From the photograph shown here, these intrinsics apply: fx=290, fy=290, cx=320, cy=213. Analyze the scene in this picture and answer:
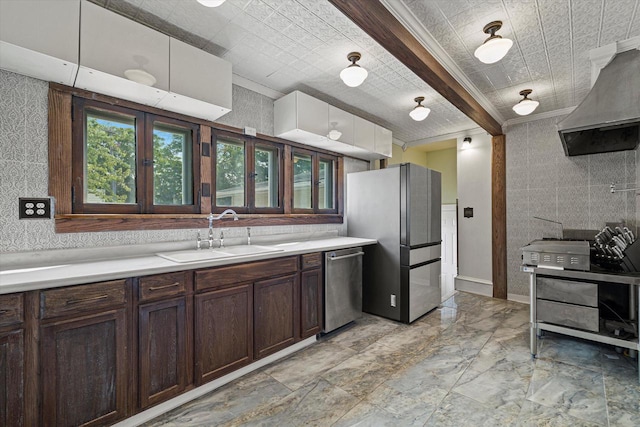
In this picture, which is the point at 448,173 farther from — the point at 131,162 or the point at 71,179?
the point at 71,179

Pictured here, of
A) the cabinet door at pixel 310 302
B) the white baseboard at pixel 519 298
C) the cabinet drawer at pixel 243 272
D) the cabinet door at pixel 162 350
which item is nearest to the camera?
the cabinet door at pixel 162 350

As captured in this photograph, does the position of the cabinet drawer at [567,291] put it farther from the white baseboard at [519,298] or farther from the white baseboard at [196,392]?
the white baseboard at [196,392]

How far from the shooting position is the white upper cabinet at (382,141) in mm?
4016

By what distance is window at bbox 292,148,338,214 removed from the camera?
11.9ft

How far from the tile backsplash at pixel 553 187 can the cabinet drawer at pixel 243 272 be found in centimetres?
347

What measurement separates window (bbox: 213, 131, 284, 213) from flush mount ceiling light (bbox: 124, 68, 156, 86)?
2.66 ft

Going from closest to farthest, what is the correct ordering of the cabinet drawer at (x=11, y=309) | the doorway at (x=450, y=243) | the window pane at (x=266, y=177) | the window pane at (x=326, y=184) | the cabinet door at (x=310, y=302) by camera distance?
the cabinet drawer at (x=11, y=309) < the cabinet door at (x=310, y=302) < the window pane at (x=266, y=177) < the window pane at (x=326, y=184) < the doorway at (x=450, y=243)

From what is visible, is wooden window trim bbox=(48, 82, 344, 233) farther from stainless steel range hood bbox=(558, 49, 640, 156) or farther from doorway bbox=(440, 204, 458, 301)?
doorway bbox=(440, 204, 458, 301)

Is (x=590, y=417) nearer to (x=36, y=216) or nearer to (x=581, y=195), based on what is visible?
(x=581, y=195)

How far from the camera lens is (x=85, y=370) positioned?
1.53 meters

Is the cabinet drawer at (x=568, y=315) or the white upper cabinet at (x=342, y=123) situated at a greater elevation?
the white upper cabinet at (x=342, y=123)

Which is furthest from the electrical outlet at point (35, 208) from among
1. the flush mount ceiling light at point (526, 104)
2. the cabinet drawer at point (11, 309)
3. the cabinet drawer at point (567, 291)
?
the flush mount ceiling light at point (526, 104)

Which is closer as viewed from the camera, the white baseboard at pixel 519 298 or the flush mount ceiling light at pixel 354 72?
the flush mount ceiling light at pixel 354 72

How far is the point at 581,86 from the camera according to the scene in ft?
10.3
